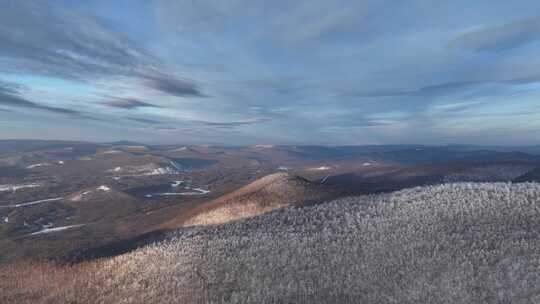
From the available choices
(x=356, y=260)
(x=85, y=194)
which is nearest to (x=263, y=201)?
(x=356, y=260)

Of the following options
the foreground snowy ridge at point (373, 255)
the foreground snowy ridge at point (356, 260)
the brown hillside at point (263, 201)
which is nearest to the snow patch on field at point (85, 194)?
the brown hillside at point (263, 201)

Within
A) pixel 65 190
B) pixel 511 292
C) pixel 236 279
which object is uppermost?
pixel 511 292

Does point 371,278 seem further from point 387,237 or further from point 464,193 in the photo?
point 464,193


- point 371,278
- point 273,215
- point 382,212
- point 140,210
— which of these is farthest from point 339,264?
point 140,210

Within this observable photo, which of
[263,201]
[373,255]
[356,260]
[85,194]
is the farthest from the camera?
[85,194]

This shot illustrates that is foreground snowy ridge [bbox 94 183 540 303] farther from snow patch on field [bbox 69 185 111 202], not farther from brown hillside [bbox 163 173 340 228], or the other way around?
snow patch on field [bbox 69 185 111 202]

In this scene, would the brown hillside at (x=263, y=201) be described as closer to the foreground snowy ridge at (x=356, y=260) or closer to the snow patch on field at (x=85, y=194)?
the foreground snowy ridge at (x=356, y=260)

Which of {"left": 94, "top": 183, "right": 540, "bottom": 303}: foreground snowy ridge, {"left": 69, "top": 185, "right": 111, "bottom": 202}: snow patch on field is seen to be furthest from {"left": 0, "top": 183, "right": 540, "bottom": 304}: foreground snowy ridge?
{"left": 69, "top": 185, "right": 111, "bottom": 202}: snow patch on field

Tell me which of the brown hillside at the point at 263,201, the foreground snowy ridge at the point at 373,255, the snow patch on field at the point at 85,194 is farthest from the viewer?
the snow patch on field at the point at 85,194

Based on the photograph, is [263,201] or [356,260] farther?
[263,201]

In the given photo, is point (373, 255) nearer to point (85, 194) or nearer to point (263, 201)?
point (263, 201)

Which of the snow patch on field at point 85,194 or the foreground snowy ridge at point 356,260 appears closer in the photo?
the foreground snowy ridge at point 356,260
